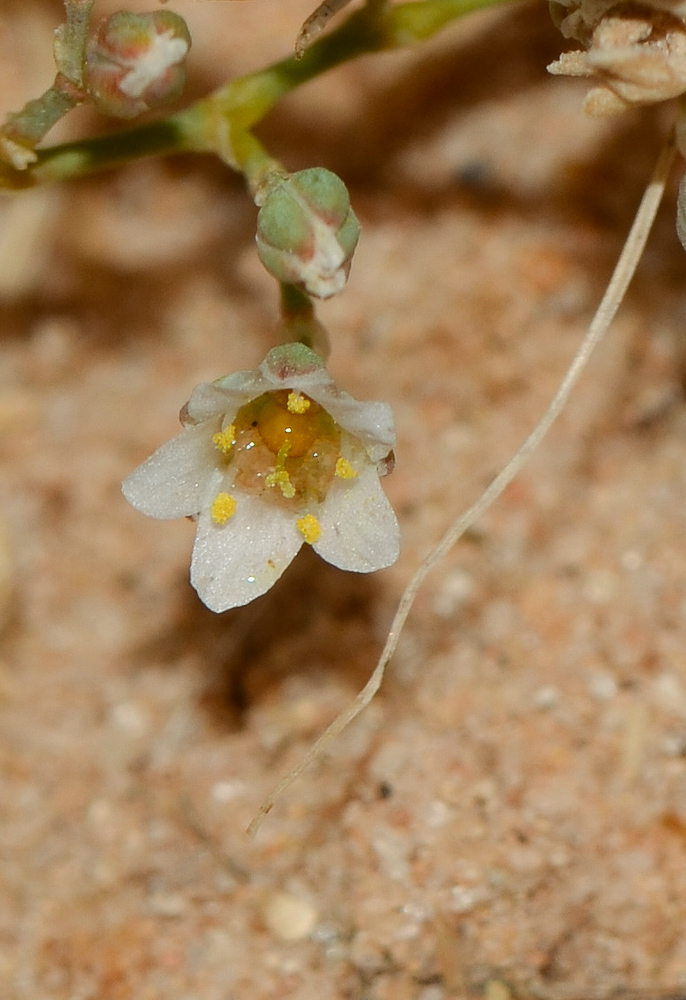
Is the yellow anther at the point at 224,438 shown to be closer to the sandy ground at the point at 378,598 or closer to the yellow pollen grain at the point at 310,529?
the yellow pollen grain at the point at 310,529

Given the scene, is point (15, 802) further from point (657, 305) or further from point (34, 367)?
point (657, 305)

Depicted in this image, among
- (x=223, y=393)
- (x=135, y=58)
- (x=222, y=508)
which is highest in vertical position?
(x=135, y=58)

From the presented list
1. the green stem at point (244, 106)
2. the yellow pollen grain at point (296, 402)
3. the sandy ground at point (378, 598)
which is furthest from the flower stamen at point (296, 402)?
the sandy ground at point (378, 598)

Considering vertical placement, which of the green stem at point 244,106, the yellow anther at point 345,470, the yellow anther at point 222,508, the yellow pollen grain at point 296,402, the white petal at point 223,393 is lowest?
the yellow anther at point 345,470

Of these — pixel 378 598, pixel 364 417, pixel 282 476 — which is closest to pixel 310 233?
pixel 364 417

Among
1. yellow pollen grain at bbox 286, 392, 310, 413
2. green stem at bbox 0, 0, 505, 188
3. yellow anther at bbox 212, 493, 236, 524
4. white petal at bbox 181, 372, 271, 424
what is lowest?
yellow anther at bbox 212, 493, 236, 524

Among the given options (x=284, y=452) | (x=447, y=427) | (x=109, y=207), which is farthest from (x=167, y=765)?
(x=109, y=207)

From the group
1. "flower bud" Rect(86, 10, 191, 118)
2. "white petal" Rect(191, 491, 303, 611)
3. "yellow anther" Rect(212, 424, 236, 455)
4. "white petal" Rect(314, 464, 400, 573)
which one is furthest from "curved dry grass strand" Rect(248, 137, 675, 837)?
"flower bud" Rect(86, 10, 191, 118)

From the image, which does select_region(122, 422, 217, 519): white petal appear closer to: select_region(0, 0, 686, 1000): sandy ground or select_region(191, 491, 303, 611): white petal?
select_region(191, 491, 303, 611): white petal

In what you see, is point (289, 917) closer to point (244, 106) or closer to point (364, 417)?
point (364, 417)
